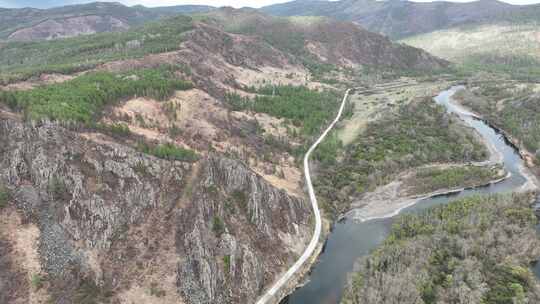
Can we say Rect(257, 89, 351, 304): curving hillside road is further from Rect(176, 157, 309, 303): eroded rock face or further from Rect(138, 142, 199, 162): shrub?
Rect(138, 142, 199, 162): shrub

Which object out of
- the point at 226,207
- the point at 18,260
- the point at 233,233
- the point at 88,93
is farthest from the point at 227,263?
the point at 88,93

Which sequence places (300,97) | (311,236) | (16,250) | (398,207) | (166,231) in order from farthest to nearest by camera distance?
(300,97)
(398,207)
(311,236)
(166,231)
(16,250)

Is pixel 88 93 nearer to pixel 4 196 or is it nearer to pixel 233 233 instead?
pixel 4 196

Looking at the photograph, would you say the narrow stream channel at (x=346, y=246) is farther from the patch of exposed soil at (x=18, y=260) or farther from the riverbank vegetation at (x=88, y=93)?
the riverbank vegetation at (x=88, y=93)

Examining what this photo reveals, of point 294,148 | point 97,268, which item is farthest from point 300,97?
point 97,268

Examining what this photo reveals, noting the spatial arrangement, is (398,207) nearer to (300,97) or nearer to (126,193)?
(126,193)

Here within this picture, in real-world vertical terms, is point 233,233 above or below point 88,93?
below
